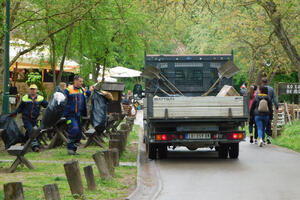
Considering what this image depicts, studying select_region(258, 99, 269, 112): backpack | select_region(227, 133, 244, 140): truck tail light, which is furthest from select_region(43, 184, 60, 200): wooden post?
select_region(258, 99, 269, 112): backpack

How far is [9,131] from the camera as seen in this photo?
51.3 ft

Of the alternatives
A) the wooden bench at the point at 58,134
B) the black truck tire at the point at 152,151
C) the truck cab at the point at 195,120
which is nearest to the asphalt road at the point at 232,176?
the black truck tire at the point at 152,151

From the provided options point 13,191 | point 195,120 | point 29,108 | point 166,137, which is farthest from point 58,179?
point 29,108

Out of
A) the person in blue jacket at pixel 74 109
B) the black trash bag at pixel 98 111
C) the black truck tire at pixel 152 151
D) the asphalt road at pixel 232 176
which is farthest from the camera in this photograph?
the black trash bag at pixel 98 111

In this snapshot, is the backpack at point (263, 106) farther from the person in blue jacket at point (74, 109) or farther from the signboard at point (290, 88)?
the signboard at point (290, 88)

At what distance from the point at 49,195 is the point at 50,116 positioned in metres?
9.99

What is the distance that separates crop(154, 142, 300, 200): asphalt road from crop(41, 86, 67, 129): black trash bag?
3009mm

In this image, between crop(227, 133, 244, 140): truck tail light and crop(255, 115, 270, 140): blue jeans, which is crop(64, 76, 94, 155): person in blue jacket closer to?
crop(227, 133, 244, 140): truck tail light

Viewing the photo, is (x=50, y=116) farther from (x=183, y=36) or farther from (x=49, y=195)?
(x=183, y=36)

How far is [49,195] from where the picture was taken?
7.74 meters

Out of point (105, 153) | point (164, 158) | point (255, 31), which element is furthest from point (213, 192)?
point (255, 31)

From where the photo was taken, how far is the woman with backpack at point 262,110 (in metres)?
20.0

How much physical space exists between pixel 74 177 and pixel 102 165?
1.96 meters

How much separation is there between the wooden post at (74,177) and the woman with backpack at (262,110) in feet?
37.4
